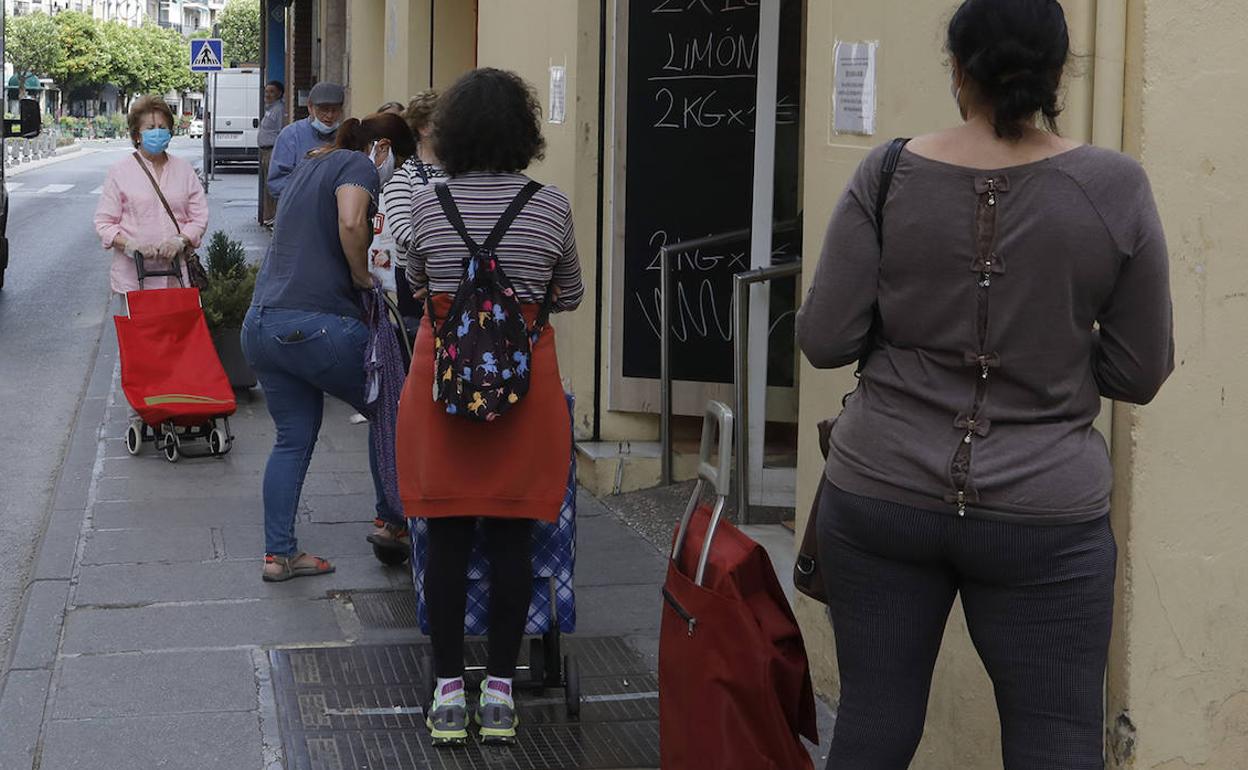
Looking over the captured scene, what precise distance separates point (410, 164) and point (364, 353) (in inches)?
27.2

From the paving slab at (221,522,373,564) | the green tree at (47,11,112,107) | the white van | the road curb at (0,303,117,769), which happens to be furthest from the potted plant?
the green tree at (47,11,112,107)

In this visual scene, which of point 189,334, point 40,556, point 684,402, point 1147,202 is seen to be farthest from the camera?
point 189,334

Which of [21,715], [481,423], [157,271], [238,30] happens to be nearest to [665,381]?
[157,271]

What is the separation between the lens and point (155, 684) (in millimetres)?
5043

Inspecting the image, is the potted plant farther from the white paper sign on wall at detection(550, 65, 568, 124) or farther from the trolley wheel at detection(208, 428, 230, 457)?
the white paper sign on wall at detection(550, 65, 568, 124)

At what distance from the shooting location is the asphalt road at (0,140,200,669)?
24.2ft

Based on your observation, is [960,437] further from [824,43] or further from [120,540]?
[120,540]

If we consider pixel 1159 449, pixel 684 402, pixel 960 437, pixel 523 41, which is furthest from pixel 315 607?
pixel 523 41

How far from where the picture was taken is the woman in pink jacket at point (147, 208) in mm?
8641

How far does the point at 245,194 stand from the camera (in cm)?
3559

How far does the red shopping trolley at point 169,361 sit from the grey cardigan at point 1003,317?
6.01 meters

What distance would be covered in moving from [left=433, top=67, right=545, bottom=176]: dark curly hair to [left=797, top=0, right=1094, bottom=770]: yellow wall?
0.92 meters

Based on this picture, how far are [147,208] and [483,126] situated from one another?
192 inches

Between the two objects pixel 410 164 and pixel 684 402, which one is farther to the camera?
pixel 684 402
